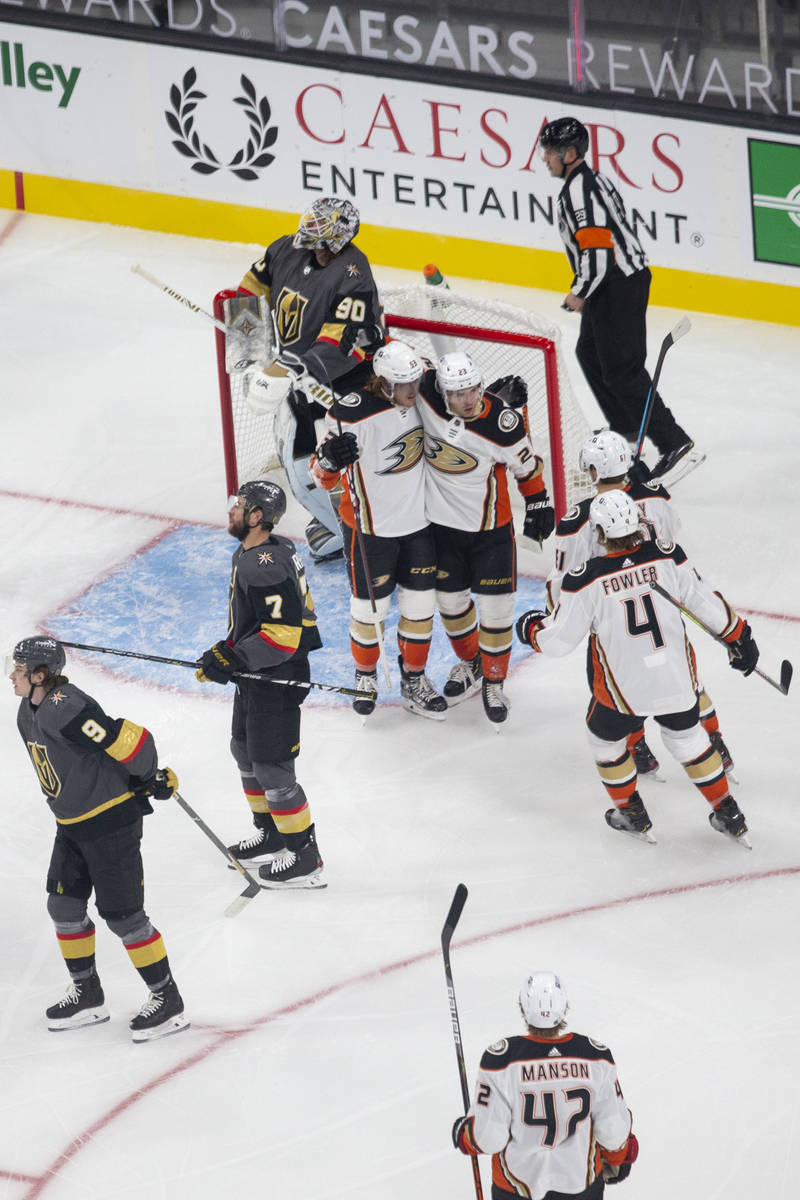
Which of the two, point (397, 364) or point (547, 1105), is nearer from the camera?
point (547, 1105)

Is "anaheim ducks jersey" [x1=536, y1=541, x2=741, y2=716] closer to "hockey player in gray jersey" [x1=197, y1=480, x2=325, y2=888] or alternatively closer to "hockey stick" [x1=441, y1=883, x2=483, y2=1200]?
"hockey player in gray jersey" [x1=197, y1=480, x2=325, y2=888]

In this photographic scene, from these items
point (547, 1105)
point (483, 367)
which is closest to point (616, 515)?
point (547, 1105)

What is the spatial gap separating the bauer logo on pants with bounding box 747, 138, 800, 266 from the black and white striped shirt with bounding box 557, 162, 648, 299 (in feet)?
5.38

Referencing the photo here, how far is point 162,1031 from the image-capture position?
5.14 m

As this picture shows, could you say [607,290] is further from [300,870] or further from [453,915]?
[453,915]

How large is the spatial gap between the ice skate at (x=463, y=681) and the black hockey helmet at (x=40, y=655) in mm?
2037

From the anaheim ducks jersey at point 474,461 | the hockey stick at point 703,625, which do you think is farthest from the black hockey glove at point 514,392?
the hockey stick at point 703,625

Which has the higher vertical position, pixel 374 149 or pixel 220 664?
pixel 374 149

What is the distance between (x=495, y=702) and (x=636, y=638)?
3.72 feet

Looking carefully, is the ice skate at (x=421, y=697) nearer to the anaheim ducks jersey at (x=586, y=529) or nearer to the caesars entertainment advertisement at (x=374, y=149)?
the anaheim ducks jersey at (x=586, y=529)

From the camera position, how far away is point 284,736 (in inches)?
218

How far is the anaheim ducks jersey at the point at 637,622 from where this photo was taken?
544cm

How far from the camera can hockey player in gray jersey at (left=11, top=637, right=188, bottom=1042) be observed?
4852mm

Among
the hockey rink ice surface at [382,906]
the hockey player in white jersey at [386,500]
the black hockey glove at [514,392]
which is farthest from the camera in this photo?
the black hockey glove at [514,392]
